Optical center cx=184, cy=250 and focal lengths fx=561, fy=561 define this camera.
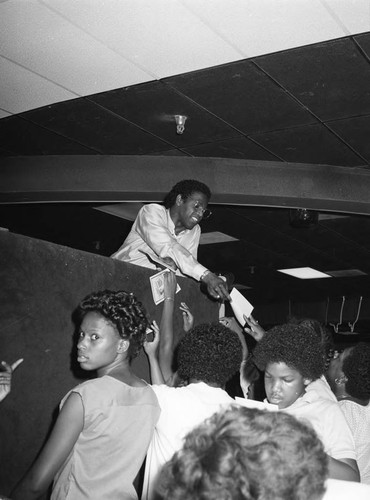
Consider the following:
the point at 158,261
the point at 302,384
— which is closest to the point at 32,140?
the point at 158,261

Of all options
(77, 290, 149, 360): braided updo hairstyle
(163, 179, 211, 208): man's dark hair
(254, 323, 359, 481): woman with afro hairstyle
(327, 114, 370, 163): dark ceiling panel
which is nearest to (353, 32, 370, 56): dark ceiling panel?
(327, 114, 370, 163): dark ceiling panel

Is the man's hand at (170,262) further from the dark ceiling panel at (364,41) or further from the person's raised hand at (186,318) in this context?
the dark ceiling panel at (364,41)

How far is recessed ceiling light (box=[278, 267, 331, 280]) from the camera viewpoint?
33.6 feet

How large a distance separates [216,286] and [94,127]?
7.86 feet

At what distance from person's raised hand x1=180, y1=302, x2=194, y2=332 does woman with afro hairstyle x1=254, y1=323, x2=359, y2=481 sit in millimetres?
727

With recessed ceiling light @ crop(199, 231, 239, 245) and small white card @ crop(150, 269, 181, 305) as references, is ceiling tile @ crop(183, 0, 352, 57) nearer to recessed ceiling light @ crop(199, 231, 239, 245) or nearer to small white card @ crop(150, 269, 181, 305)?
small white card @ crop(150, 269, 181, 305)

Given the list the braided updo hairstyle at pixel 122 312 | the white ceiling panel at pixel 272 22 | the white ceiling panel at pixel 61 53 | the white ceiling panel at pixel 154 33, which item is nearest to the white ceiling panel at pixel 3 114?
the white ceiling panel at pixel 61 53

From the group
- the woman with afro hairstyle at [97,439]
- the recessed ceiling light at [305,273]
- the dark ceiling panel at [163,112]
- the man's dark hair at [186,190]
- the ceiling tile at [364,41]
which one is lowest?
the woman with afro hairstyle at [97,439]

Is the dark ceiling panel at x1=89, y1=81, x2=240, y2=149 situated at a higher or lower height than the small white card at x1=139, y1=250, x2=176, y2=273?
higher

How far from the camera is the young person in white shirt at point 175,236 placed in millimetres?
2930

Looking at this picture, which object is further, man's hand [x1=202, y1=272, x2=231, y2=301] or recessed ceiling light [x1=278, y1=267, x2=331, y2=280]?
recessed ceiling light [x1=278, y1=267, x2=331, y2=280]

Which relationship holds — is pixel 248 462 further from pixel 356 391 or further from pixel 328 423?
pixel 356 391

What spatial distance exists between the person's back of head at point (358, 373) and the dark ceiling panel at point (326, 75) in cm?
182

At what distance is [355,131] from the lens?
4559mm
